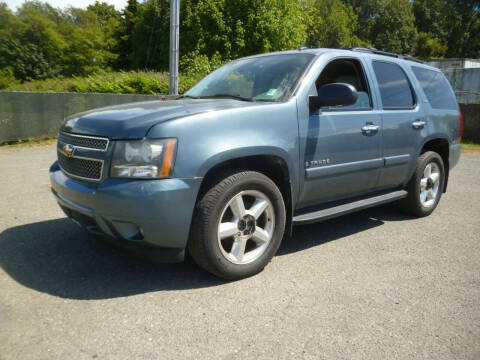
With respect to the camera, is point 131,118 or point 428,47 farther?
point 428,47

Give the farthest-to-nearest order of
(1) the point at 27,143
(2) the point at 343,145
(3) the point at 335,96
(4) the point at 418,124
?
(1) the point at 27,143 < (4) the point at 418,124 < (2) the point at 343,145 < (3) the point at 335,96

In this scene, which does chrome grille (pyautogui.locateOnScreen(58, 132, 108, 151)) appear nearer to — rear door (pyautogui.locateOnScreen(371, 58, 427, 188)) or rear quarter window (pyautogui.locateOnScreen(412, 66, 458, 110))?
rear door (pyautogui.locateOnScreen(371, 58, 427, 188))

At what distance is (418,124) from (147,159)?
3.28m

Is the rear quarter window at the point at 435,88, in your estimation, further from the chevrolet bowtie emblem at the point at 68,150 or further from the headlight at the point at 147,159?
the chevrolet bowtie emblem at the point at 68,150

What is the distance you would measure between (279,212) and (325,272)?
0.65 meters

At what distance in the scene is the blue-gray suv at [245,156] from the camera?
2.63 metres

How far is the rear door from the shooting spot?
163 inches

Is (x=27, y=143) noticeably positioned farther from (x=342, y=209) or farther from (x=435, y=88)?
(x=435, y=88)

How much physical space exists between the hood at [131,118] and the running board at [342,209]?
1048 millimetres

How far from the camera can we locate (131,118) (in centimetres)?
277

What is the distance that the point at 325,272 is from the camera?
3.30 m

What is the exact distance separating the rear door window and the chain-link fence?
971cm

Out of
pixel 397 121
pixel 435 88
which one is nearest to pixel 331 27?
pixel 435 88

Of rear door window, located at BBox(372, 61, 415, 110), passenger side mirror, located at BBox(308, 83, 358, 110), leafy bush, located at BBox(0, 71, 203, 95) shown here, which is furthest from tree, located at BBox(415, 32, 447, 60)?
passenger side mirror, located at BBox(308, 83, 358, 110)
